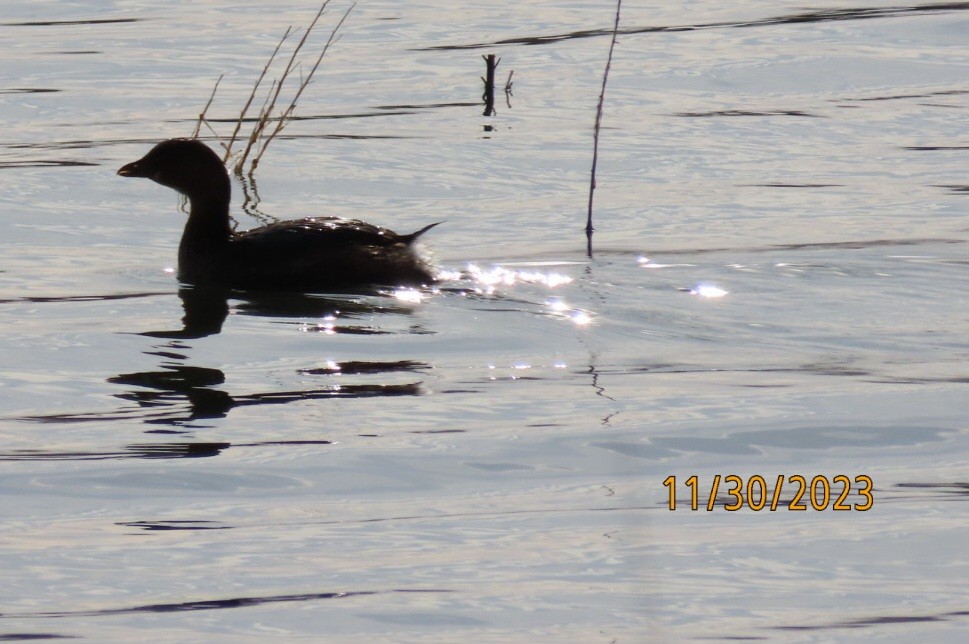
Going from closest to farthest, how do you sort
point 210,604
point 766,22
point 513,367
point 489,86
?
point 210,604 < point 513,367 < point 489,86 < point 766,22

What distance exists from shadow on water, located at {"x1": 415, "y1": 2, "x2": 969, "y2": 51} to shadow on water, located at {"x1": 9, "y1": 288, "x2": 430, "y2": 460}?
842 cm

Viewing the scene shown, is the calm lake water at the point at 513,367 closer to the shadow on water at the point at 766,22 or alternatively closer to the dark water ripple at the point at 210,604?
the dark water ripple at the point at 210,604

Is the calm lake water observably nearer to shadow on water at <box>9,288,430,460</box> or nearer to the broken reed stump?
shadow on water at <box>9,288,430,460</box>

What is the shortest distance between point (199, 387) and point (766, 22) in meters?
11.7

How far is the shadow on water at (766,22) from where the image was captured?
59.1 ft

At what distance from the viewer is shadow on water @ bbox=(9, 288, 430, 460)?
7145 mm

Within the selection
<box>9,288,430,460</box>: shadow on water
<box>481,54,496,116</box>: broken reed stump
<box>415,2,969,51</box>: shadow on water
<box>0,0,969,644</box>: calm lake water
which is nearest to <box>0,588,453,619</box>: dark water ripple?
<box>0,0,969,644</box>: calm lake water

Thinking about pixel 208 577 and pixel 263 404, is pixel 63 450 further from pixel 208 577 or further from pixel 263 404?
pixel 208 577

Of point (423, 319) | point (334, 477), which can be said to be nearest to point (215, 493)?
point (334, 477)

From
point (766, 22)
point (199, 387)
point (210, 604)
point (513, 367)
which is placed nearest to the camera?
point (210, 604)

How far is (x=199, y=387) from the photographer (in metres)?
8.08

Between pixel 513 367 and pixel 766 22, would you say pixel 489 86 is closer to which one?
pixel 766 22

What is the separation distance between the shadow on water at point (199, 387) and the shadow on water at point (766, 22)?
842 centimetres

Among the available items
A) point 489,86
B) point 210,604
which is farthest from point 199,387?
point 489,86
